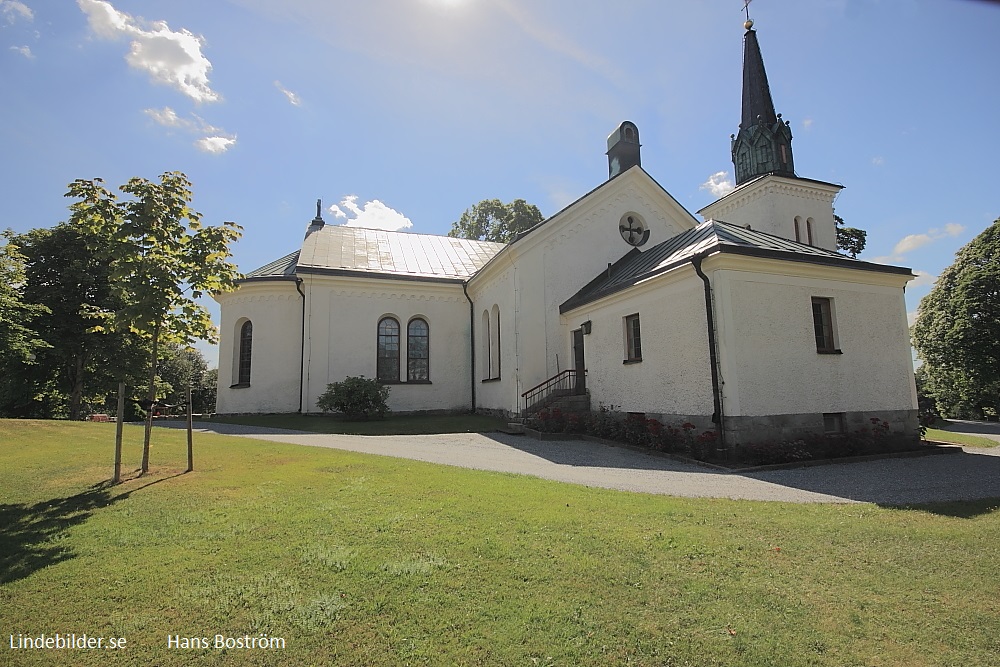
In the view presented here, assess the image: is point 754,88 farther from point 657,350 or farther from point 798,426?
point 798,426

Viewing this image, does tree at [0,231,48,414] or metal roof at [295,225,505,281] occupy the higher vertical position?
metal roof at [295,225,505,281]

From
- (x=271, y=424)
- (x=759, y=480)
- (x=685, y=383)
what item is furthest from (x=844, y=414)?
(x=271, y=424)

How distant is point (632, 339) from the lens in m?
13.9

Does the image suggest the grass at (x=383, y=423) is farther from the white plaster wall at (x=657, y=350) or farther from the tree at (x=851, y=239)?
the tree at (x=851, y=239)

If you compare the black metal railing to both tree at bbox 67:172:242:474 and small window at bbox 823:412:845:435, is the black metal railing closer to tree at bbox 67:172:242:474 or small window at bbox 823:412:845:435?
small window at bbox 823:412:845:435

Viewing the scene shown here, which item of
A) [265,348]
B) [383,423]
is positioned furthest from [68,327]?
[383,423]

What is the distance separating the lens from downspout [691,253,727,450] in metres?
10.7

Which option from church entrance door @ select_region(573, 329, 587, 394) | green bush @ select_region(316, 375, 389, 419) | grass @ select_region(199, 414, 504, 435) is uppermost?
church entrance door @ select_region(573, 329, 587, 394)

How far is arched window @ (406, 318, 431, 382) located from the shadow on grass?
14839mm

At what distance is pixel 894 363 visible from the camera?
12.4 meters

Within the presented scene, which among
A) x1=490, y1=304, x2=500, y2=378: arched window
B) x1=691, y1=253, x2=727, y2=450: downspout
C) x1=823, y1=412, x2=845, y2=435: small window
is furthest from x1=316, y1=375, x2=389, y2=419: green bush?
x1=823, y1=412, x2=845, y2=435: small window

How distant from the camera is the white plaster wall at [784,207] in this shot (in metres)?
23.3

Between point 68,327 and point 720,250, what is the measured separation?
23.1 metres

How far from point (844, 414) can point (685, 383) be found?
366 centimetres
